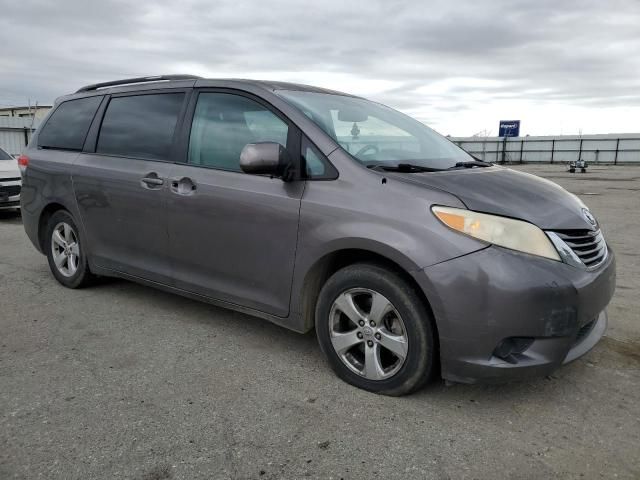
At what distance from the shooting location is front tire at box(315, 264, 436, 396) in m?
2.73

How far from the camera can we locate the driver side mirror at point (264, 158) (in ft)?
9.94

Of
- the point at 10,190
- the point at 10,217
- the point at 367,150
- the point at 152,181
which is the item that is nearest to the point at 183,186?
the point at 152,181

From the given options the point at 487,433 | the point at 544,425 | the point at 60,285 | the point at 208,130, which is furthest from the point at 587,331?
the point at 60,285

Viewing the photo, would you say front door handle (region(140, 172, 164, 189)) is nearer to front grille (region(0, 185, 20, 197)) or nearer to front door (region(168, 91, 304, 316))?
front door (region(168, 91, 304, 316))

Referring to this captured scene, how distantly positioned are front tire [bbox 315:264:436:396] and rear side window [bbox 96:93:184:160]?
175 cm

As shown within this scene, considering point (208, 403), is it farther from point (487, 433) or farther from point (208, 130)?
point (208, 130)

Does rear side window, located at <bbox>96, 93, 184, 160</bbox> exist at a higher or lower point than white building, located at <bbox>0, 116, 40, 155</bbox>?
lower

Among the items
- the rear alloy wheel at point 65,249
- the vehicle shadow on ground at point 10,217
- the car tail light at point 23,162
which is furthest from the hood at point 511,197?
the vehicle shadow on ground at point 10,217

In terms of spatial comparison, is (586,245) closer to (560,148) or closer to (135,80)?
(135,80)

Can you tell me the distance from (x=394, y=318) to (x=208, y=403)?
3.53 feet

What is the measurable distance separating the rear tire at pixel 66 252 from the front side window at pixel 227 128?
5.50 ft

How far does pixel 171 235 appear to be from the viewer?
12.3 ft

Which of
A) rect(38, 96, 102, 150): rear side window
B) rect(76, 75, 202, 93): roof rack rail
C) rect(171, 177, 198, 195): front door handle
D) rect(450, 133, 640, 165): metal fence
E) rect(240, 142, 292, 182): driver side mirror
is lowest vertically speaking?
rect(171, 177, 198, 195): front door handle

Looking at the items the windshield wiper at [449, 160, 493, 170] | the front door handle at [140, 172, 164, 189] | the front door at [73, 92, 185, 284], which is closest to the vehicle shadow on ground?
the front door at [73, 92, 185, 284]
